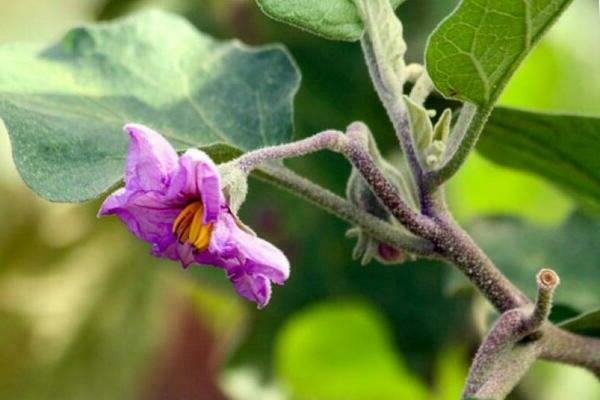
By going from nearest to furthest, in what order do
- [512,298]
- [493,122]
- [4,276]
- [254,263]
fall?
[254,263], [512,298], [493,122], [4,276]

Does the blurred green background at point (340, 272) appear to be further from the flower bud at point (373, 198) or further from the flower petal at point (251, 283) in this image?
the flower petal at point (251, 283)

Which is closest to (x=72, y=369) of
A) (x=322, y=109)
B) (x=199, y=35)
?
(x=322, y=109)

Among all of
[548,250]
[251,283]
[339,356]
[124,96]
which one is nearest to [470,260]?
[251,283]

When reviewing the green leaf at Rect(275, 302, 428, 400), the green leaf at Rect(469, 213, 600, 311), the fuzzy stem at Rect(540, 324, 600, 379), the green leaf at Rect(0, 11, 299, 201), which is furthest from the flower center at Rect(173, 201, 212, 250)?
the green leaf at Rect(275, 302, 428, 400)

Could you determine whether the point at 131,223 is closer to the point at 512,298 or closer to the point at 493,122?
the point at 512,298

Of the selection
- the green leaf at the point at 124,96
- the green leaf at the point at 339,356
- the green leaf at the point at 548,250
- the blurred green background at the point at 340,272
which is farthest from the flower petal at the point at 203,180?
the green leaf at the point at 339,356

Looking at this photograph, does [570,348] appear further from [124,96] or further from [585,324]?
[124,96]

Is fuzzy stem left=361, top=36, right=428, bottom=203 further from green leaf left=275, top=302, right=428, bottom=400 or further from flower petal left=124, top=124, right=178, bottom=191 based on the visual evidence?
green leaf left=275, top=302, right=428, bottom=400
